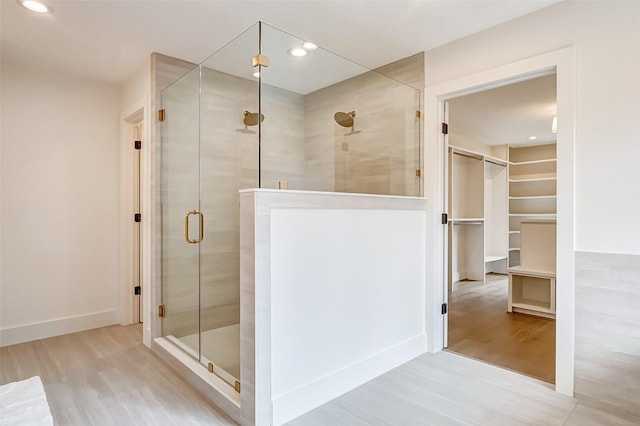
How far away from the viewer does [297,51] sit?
2.27 m

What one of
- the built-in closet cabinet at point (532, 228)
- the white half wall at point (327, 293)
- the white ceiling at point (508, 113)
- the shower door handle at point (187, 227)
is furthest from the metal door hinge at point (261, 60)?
the built-in closet cabinet at point (532, 228)

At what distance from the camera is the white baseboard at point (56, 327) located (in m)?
3.08

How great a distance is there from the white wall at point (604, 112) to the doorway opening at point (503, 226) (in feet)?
2.06

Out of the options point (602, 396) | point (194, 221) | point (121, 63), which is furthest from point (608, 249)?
point (121, 63)

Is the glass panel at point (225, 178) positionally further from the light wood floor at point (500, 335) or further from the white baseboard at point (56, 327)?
the light wood floor at point (500, 335)

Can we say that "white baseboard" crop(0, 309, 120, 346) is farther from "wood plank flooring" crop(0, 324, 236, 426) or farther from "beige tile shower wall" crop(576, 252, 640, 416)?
"beige tile shower wall" crop(576, 252, 640, 416)

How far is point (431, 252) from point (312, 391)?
1.47 m

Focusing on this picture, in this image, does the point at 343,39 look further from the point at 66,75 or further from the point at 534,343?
the point at 534,343

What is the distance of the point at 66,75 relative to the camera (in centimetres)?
339

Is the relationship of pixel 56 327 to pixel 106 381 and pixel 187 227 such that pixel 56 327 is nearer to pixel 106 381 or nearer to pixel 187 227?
pixel 106 381

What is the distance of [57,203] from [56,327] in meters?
1.17

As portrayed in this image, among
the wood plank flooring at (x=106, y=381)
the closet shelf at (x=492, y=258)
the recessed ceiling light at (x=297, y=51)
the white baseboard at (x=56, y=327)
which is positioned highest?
the recessed ceiling light at (x=297, y=51)

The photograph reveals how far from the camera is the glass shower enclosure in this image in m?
2.15

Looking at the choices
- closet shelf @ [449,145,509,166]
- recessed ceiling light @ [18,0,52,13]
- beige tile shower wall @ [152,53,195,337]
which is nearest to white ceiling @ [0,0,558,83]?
recessed ceiling light @ [18,0,52,13]
